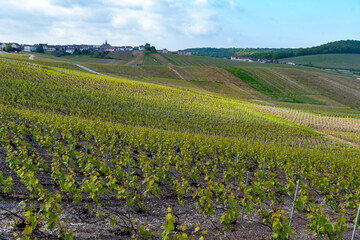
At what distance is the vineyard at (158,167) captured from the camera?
23.6 ft

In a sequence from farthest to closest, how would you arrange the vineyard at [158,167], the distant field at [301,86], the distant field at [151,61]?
the distant field at [151,61], the distant field at [301,86], the vineyard at [158,167]

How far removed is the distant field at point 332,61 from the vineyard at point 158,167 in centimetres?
11462

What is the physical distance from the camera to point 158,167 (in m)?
11.9

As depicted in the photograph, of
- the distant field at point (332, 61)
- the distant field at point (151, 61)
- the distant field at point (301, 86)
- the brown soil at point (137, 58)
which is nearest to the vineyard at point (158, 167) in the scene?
the distant field at point (301, 86)

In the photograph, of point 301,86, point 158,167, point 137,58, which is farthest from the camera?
point 137,58

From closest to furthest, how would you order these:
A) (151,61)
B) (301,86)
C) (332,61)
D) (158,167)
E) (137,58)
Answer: (158,167) → (301,86) → (151,61) → (137,58) → (332,61)

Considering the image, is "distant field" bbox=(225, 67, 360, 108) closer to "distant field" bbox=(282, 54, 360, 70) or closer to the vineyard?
the vineyard

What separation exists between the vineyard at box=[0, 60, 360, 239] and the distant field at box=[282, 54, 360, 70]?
376 feet

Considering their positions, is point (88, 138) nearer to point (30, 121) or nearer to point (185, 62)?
Answer: point (30, 121)

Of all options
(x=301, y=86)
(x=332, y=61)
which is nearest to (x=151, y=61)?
(x=301, y=86)

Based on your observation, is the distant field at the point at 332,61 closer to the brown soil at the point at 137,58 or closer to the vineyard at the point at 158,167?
the brown soil at the point at 137,58

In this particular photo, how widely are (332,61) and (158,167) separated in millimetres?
163205

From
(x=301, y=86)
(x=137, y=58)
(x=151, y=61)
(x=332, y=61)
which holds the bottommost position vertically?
(x=301, y=86)

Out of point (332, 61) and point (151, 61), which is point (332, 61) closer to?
point (332, 61)
